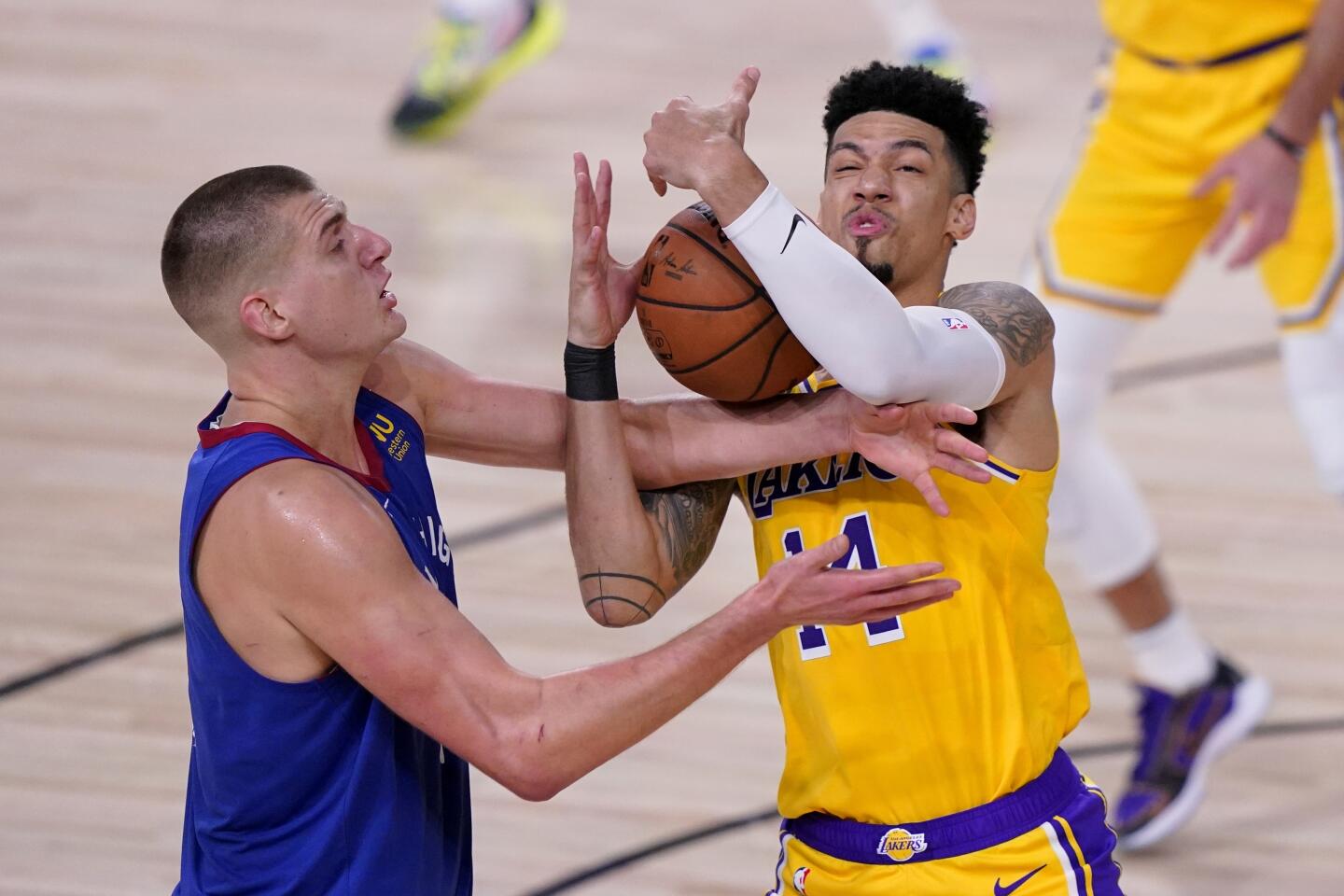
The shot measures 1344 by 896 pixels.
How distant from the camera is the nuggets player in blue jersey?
2.66 meters

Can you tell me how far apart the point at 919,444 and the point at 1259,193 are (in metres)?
1.96

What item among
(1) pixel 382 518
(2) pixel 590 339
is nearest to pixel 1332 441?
(2) pixel 590 339

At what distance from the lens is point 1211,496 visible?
6.46m

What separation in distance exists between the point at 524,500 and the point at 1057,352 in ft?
7.61

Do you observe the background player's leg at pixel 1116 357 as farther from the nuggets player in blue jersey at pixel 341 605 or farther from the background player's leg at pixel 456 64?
the background player's leg at pixel 456 64

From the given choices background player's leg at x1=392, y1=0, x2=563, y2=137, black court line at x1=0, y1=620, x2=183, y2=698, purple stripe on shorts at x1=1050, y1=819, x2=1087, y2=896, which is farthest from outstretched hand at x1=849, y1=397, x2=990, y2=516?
background player's leg at x1=392, y1=0, x2=563, y2=137

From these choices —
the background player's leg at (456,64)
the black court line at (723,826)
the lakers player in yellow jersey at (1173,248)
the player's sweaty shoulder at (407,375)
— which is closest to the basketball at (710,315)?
the player's sweaty shoulder at (407,375)

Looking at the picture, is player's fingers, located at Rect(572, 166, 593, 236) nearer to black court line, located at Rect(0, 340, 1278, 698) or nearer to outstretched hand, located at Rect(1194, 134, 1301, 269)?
black court line, located at Rect(0, 340, 1278, 698)

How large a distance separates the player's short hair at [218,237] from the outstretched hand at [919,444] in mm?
955

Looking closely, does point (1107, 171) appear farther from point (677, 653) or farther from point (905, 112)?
point (677, 653)

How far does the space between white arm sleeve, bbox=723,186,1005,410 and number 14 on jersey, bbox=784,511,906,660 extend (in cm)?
35

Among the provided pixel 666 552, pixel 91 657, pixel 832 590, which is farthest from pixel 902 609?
pixel 91 657

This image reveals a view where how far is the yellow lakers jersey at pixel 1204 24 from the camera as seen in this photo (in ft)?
15.0

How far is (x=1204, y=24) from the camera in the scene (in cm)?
464
